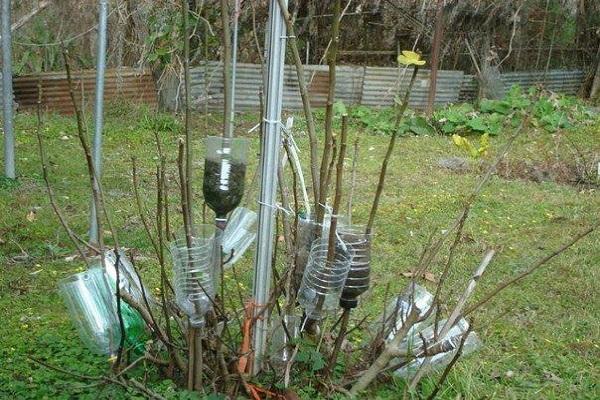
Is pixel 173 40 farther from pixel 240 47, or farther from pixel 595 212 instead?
pixel 595 212

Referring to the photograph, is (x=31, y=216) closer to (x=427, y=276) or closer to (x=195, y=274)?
(x=427, y=276)

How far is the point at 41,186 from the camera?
6.70 meters

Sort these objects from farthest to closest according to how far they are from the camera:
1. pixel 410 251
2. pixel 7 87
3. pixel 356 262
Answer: pixel 7 87 < pixel 410 251 < pixel 356 262

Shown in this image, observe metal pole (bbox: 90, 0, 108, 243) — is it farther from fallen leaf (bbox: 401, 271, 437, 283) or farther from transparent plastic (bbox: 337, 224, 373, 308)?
transparent plastic (bbox: 337, 224, 373, 308)

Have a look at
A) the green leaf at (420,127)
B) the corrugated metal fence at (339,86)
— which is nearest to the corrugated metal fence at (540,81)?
the corrugated metal fence at (339,86)

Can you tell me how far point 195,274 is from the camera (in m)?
2.73

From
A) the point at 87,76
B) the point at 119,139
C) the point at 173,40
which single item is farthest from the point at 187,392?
the point at 87,76

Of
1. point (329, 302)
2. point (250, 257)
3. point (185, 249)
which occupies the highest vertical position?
point (185, 249)

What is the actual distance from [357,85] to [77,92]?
15.1 ft

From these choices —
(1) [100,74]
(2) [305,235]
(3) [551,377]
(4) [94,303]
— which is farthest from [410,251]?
(4) [94,303]

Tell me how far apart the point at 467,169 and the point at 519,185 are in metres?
0.81

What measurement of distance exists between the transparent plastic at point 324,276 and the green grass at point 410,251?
23.6 inches

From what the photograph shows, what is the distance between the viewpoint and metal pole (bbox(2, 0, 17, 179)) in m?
6.14

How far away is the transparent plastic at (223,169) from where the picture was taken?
275cm
